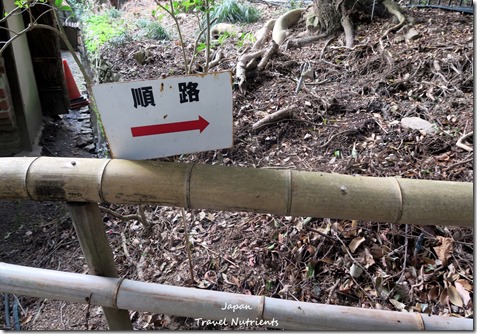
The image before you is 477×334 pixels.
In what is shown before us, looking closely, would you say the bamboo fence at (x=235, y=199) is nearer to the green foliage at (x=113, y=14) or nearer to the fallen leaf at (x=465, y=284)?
the fallen leaf at (x=465, y=284)

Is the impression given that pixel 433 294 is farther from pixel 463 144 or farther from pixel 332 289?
pixel 463 144

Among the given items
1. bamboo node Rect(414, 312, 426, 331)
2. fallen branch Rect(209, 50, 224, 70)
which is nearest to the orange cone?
fallen branch Rect(209, 50, 224, 70)

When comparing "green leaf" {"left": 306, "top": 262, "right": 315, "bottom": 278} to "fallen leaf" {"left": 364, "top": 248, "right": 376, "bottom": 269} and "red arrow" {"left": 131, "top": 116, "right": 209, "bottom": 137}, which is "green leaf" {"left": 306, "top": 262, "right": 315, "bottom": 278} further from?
"red arrow" {"left": 131, "top": 116, "right": 209, "bottom": 137}

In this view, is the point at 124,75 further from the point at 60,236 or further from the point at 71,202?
the point at 71,202

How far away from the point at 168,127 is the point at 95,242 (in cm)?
57

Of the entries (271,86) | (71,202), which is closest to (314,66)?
(271,86)

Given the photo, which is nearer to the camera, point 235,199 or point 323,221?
point 235,199

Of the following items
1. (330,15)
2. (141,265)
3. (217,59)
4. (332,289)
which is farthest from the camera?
(330,15)

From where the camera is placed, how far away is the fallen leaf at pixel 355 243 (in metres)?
2.13

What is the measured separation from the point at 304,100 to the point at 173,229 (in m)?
1.75

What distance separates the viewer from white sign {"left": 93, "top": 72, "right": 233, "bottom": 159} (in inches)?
46.6

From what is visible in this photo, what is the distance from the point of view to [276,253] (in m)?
2.24

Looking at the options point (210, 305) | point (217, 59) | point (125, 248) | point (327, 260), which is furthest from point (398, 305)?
point (217, 59)

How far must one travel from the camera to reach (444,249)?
79.8 inches
